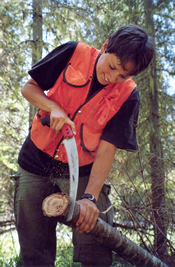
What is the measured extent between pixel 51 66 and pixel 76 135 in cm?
65

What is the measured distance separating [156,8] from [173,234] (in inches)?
188

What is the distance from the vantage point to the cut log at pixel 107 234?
1702 millimetres

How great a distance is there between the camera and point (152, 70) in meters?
5.24

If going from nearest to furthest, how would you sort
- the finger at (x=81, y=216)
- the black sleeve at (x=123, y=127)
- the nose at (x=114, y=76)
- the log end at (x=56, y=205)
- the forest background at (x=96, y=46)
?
the log end at (x=56, y=205)
the finger at (x=81, y=216)
the nose at (x=114, y=76)
the black sleeve at (x=123, y=127)
the forest background at (x=96, y=46)

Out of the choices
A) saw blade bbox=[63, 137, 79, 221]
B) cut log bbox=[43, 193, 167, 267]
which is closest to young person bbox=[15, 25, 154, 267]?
cut log bbox=[43, 193, 167, 267]

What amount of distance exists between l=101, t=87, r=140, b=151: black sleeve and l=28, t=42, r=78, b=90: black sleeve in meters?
0.66

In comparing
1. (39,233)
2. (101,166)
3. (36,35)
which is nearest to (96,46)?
(36,35)

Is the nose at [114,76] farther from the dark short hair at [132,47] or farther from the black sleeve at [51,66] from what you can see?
the black sleeve at [51,66]

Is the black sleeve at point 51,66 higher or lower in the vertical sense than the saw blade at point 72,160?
higher

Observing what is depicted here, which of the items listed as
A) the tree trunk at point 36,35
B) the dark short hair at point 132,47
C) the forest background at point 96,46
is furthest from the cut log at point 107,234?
the tree trunk at point 36,35

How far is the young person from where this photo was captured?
2.08 m

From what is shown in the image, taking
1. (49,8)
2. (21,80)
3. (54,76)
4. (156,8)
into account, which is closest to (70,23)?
(49,8)

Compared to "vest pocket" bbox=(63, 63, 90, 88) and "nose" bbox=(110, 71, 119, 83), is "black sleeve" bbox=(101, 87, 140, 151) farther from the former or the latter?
"vest pocket" bbox=(63, 63, 90, 88)

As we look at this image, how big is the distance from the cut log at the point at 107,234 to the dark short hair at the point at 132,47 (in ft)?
3.81
